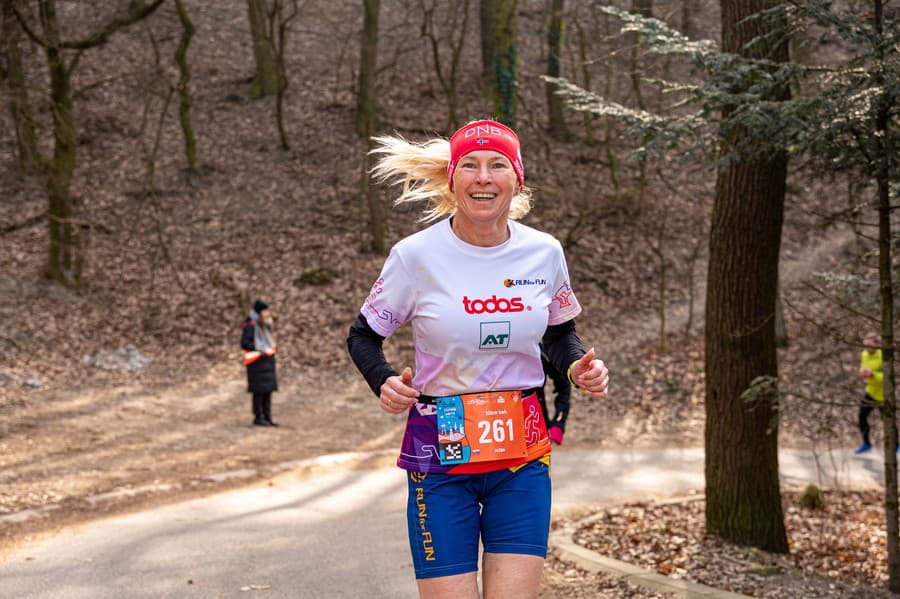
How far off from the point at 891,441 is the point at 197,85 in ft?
92.2

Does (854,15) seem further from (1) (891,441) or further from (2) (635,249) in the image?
(2) (635,249)

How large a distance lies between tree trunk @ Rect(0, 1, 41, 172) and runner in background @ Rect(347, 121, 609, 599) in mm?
15518

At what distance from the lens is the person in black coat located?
550 inches

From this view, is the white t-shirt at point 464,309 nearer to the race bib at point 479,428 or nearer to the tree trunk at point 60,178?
the race bib at point 479,428

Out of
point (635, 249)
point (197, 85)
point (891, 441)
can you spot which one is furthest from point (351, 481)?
point (197, 85)

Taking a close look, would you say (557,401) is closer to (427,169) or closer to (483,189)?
(427,169)

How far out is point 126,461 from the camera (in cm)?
1138

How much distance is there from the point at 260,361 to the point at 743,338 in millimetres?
8232

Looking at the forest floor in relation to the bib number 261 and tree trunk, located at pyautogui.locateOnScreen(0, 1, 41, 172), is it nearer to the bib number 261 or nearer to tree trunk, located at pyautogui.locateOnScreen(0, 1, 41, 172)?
tree trunk, located at pyautogui.locateOnScreen(0, 1, 41, 172)

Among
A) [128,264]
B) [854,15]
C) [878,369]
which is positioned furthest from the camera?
[128,264]

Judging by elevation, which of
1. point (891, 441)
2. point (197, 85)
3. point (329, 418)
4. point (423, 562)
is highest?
point (197, 85)

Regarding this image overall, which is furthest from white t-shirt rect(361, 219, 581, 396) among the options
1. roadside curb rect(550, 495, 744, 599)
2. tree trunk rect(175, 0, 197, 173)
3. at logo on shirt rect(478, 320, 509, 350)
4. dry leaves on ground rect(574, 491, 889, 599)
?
tree trunk rect(175, 0, 197, 173)

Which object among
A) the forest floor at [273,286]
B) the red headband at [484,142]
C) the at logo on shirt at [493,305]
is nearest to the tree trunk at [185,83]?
the forest floor at [273,286]

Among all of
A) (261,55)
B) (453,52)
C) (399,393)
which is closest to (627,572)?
(399,393)
